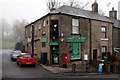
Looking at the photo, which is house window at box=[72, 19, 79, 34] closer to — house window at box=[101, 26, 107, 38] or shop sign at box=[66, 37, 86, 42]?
shop sign at box=[66, 37, 86, 42]

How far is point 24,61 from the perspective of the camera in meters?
21.0

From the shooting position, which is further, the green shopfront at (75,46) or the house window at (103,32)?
the house window at (103,32)

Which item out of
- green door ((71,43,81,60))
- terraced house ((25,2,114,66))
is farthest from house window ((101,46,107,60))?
green door ((71,43,81,60))

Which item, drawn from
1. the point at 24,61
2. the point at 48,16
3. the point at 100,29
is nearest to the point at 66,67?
the point at 24,61

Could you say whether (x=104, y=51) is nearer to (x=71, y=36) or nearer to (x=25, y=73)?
(x=71, y=36)

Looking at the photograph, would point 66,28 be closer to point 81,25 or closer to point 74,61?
point 81,25

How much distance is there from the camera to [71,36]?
72.2 feet

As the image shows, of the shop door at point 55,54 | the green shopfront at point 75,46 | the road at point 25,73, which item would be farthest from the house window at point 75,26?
the road at point 25,73

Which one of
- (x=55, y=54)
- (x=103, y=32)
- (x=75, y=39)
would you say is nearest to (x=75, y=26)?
(x=75, y=39)

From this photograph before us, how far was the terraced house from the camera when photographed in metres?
21.5

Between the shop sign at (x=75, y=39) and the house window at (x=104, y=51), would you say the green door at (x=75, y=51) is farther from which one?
the house window at (x=104, y=51)

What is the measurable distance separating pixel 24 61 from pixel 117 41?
47.3 ft

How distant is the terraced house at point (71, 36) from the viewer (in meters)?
21.5

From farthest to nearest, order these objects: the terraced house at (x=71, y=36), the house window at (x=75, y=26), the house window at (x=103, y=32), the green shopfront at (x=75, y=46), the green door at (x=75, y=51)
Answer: the house window at (x=103, y=32) < the house window at (x=75, y=26) < the green door at (x=75, y=51) < the green shopfront at (x=75, y=46) < the terraced house at (x=71, y=36)
